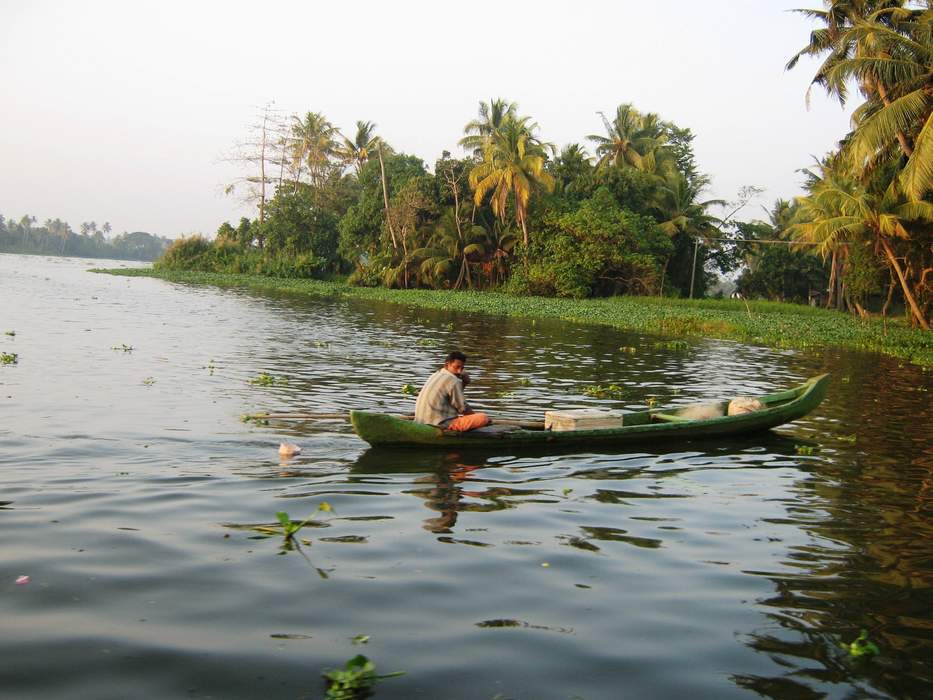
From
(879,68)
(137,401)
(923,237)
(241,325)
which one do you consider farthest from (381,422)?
(923,237)

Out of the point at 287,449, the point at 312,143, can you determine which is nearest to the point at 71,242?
the point at 312,143

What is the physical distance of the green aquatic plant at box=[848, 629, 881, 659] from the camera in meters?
4.74

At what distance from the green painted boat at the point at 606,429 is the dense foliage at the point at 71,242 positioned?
5361 inches

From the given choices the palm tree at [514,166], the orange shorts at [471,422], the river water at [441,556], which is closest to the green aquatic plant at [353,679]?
the river water at [441,556]

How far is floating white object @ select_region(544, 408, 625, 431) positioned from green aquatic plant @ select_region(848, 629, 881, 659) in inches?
198

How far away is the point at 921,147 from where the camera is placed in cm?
2236

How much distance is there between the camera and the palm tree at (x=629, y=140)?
50.2 m

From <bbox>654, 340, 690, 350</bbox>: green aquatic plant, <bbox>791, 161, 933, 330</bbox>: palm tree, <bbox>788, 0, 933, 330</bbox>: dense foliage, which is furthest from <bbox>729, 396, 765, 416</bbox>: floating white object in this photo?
<bbox>791, 161, 933, 330</bbox>: palm tree

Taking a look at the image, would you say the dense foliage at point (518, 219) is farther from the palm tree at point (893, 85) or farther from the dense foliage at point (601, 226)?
the palm tree at point (893, 85)

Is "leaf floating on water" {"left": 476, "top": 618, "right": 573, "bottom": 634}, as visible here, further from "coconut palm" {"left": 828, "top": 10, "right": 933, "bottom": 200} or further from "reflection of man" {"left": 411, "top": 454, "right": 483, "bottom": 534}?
"coconut palm" {"left": 828, "top": 10, "right": 933, "bottom": 200}

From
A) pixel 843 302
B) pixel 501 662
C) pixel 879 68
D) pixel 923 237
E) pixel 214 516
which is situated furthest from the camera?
pixel 843 302

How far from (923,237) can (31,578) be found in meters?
33.5

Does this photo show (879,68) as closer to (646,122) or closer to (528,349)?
(528,349)

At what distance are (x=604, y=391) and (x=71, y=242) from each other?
541ft
